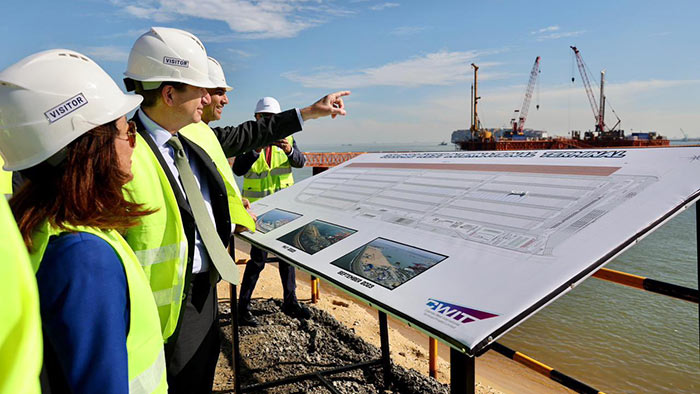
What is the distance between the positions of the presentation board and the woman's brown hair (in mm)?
879

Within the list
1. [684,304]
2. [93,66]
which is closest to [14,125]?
[93,66]

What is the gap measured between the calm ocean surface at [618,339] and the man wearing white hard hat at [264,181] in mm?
3482

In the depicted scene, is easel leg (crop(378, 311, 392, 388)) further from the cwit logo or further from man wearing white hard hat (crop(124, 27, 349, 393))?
the cwit logo

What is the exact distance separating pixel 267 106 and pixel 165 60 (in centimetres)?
310

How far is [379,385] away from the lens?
3.60 metres

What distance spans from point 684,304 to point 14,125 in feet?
33.0

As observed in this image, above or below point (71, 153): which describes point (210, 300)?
Answer: below

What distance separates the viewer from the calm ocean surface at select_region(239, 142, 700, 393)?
5621mm

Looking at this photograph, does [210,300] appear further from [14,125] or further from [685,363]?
[685,363]

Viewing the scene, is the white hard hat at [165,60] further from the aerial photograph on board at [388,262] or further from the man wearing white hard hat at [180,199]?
the aerial photograph on board at [388,262]

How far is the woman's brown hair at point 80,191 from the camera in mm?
1038

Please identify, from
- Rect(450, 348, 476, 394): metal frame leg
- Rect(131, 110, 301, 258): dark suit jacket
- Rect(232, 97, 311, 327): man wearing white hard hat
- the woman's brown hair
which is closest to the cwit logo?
Rect(450, 348, 476, 394): metal frame leg

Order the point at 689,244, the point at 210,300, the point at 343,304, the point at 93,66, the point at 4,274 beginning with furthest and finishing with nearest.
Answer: the point at 689,244 < the point at 343,304 < the point at 210,300 < the point at 93,66 < the point at 4,274

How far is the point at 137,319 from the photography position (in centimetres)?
108
